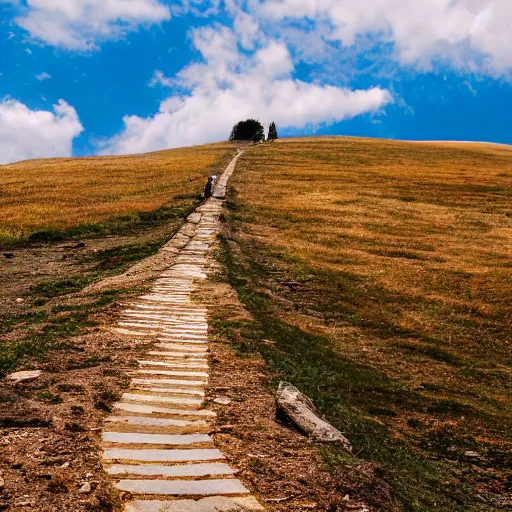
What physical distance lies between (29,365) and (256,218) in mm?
23785

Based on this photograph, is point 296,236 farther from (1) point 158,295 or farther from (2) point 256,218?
(1) point 158,295

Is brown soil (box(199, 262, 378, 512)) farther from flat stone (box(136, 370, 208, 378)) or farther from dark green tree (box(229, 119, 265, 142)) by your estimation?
dark green tree (box(229, 119, 265, 142))

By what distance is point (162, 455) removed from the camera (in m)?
5.88

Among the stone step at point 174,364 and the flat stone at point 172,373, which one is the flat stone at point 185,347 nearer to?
the stone step at point 174,364

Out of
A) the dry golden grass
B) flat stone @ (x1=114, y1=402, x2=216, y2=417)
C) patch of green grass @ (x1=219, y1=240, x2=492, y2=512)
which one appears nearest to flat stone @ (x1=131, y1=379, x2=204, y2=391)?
flat stone @ (x1=114, y1=402, x2=216, y2=417)

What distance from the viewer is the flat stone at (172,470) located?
17.8 feet

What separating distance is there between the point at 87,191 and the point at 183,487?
125 feet

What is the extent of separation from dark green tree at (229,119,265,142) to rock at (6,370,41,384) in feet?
305

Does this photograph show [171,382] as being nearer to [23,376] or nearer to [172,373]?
[172,373]

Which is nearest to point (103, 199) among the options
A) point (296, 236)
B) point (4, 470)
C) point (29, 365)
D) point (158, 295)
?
point (296, 236)

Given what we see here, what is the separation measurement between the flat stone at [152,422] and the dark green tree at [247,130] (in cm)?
9413

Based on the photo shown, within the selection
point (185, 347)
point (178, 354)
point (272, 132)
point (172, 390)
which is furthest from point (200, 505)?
point (272, 132)

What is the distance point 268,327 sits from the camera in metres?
13.2

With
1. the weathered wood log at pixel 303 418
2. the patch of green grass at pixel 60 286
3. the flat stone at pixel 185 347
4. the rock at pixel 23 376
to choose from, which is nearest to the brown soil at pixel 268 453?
the weathered wood log at pixel 303 418
